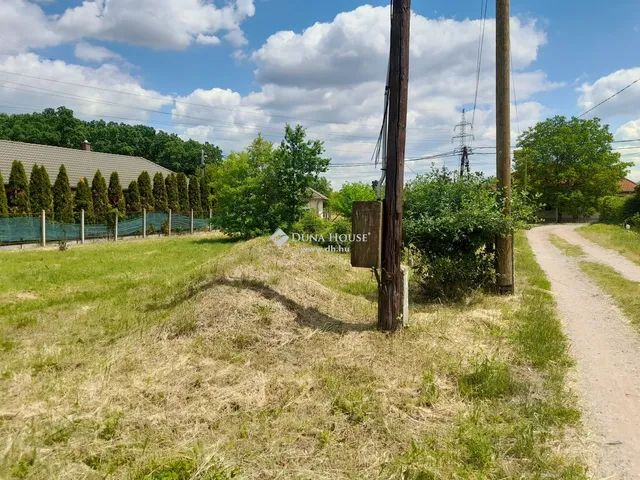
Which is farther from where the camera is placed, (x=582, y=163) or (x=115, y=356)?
(x=582, y=163)

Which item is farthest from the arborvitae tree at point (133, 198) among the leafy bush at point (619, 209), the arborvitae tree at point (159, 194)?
the leafy bush at point (619, 209)

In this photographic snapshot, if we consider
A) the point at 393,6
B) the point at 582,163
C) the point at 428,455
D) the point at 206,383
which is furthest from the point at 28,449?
the point at 582,163

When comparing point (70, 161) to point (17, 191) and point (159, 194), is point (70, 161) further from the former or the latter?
point (17, 191)

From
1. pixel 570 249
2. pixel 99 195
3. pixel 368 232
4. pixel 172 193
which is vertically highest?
pixel 172 193

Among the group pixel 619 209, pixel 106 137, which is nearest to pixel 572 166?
pixel 619 209

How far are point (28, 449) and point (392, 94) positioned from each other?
4.70 meters

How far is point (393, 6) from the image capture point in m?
4.90

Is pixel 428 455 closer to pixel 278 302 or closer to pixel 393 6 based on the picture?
pixel 278 302

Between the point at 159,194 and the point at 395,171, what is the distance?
85.3 feet

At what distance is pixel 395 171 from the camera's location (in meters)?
5.00

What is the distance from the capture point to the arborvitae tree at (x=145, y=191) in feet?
86.8

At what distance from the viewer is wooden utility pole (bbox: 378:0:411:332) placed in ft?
16.1

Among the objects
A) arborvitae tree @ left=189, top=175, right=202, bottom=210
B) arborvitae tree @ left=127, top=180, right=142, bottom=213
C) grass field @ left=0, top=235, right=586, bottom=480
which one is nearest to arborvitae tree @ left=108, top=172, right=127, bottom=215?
arborvitae tree @ left=127, top=180, right=142, bottom=213

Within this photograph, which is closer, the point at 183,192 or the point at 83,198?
the point at 83,198
